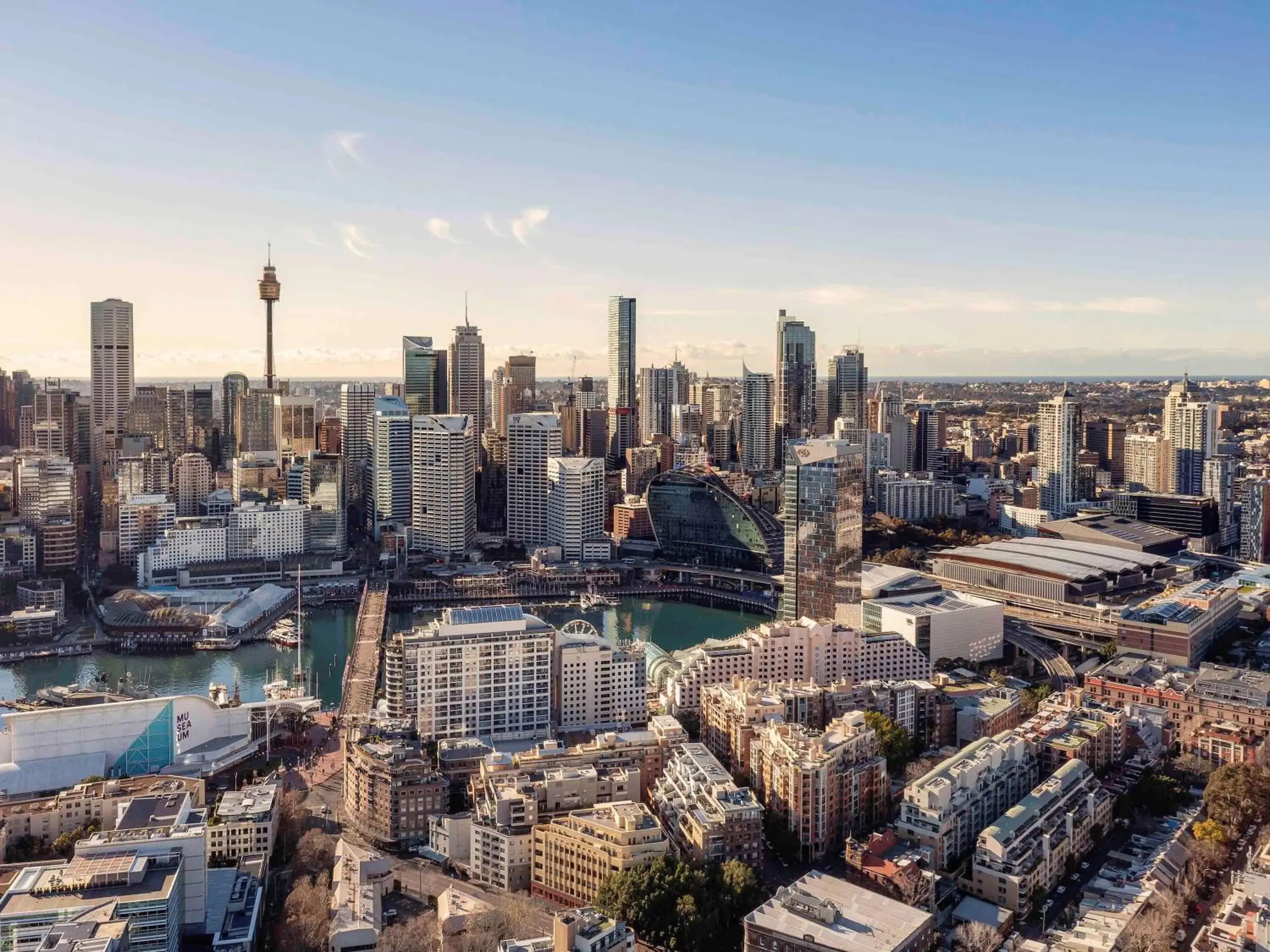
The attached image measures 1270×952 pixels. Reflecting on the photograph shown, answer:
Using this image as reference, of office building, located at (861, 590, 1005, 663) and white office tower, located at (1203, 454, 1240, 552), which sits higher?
white office tower, located at (1203, 454, 1240, 552)

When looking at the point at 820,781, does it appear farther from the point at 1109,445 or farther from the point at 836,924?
the point at 1109,445

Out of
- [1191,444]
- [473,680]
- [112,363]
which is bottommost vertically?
[473,680]

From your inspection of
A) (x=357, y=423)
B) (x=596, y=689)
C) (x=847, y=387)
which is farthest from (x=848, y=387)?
(x=596, y=689)

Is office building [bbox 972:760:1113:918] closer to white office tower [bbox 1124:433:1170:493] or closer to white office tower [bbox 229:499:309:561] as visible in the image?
white office tower [bbox 229:499:309:561]

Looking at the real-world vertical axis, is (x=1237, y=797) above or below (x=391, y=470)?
below

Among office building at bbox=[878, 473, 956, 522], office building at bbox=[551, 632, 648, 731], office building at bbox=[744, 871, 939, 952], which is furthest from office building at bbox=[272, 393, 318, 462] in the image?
office building at bbox=[744, 871, 939, 952]
